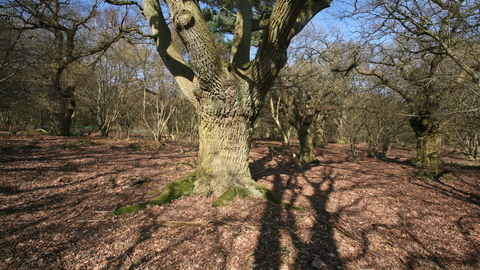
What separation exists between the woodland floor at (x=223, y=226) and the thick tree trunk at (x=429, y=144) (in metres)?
2.56

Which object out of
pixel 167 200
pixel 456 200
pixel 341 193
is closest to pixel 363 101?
pixel 456 200

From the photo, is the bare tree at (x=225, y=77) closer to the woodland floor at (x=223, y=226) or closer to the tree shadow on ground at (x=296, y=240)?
the woodland floor at (x=223, y=226)

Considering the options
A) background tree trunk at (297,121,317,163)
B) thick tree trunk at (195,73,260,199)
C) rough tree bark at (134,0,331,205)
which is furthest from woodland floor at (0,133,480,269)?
background tree trunk at (297,121,317,163)

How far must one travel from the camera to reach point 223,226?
305cm

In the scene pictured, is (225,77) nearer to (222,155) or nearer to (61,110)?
(222,155)

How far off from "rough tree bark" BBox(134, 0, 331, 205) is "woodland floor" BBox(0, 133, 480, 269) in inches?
20.4

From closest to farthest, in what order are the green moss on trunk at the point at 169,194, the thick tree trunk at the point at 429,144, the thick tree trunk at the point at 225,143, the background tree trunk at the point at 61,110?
the green moss on trunk at the point at 169,194 → the thick tree trunk at the point at 225,143 → the thick tree trunk at the point at 429,144 → the background tree trunk at the point at 61,110

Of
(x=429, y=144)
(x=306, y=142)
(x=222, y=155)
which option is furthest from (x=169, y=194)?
(x=429, y=144)

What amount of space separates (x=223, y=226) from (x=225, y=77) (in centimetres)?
236

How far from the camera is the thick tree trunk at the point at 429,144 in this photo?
811cm

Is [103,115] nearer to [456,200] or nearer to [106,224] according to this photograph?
[106,224]

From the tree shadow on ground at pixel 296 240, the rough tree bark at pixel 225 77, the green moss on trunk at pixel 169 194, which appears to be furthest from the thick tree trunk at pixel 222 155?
the tree shadow on ground at pixel 296 240

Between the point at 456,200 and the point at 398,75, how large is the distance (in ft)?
16.6

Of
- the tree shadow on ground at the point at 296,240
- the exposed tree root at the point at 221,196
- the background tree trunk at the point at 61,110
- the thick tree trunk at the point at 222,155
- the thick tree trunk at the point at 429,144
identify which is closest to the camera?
→ the tree shadow on ground at the point at 296,240
